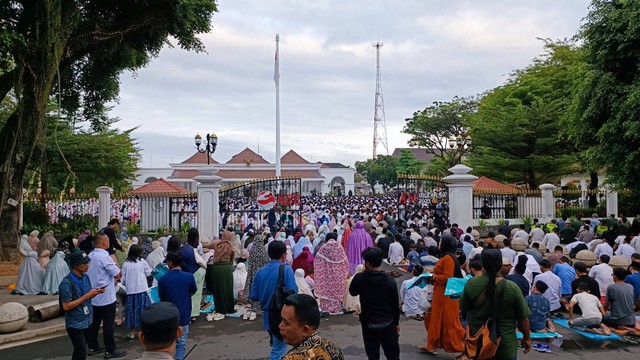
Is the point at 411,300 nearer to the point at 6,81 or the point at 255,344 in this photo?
the point at 255,344

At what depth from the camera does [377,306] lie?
15.7 feet

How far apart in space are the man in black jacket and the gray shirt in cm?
Answer: 449

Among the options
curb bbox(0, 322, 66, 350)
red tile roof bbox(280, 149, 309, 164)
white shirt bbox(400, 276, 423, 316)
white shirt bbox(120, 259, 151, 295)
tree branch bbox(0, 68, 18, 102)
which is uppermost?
red tile roof bbox(280, 149, 309, 164)

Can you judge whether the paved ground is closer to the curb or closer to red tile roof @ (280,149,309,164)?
the curb

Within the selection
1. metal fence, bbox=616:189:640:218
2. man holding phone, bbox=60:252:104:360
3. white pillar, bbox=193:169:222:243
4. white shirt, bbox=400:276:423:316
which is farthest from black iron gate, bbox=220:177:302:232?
metal fence, bbox=616:189:640:218

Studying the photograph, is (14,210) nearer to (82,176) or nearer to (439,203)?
(82,176)

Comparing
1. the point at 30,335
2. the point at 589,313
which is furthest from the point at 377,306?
the point at 30,335

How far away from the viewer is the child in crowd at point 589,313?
7.16m

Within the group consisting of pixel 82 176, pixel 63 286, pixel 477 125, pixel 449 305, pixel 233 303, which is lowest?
pixel 233 303

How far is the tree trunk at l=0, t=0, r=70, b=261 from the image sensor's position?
10641mm

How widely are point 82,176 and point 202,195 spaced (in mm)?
11929

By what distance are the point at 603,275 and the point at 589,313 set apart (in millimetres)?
1700

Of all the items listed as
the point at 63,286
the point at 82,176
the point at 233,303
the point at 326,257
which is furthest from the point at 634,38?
the point at 82,176

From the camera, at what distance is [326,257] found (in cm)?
854
